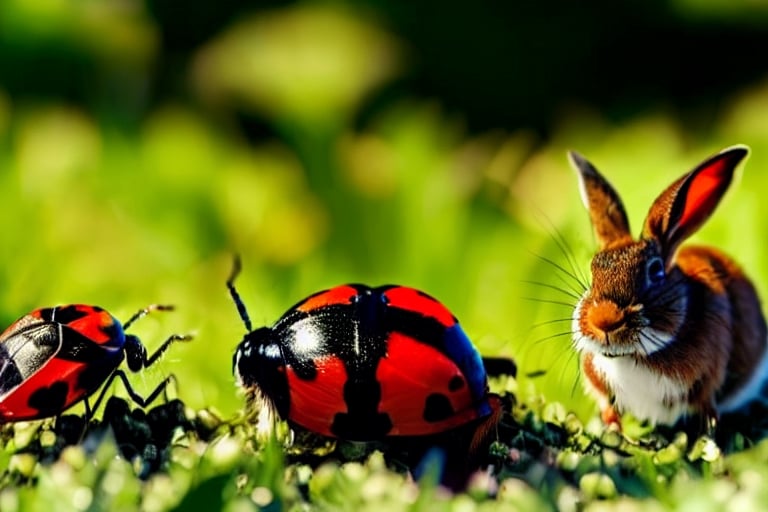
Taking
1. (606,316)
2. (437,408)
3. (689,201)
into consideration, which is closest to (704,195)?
(689,201)

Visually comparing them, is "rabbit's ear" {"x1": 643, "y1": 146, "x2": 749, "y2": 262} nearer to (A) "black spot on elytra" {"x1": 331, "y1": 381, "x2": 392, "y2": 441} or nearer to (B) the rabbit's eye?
(B) the rabbit's eye

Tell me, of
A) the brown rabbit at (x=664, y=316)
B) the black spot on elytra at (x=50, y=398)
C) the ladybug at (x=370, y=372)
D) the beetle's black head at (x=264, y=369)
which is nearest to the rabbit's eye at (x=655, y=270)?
the brown rabbit at (x=664, y=316)

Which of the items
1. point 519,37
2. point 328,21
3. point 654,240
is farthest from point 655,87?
point 654,240

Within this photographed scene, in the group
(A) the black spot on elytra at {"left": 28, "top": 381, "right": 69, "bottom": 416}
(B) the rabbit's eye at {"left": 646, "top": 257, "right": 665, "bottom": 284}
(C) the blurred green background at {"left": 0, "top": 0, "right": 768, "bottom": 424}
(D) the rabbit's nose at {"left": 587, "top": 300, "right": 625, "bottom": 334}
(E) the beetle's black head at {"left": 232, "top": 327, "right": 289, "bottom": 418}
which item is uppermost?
(B) the rabbit's eye at {"left": 646, "top": 257, "right": 665, "bottom": 284}

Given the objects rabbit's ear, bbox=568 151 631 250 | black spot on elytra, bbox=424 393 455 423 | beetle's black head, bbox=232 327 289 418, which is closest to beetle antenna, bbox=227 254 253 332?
beetle's black head, bbox=232 327 289 418

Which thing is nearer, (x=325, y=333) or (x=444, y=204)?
(x=325, y=333)

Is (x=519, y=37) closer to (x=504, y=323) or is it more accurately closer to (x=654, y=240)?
(x=504, y=323)

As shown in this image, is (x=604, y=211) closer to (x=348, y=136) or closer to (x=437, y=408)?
(x=437, y=408)
